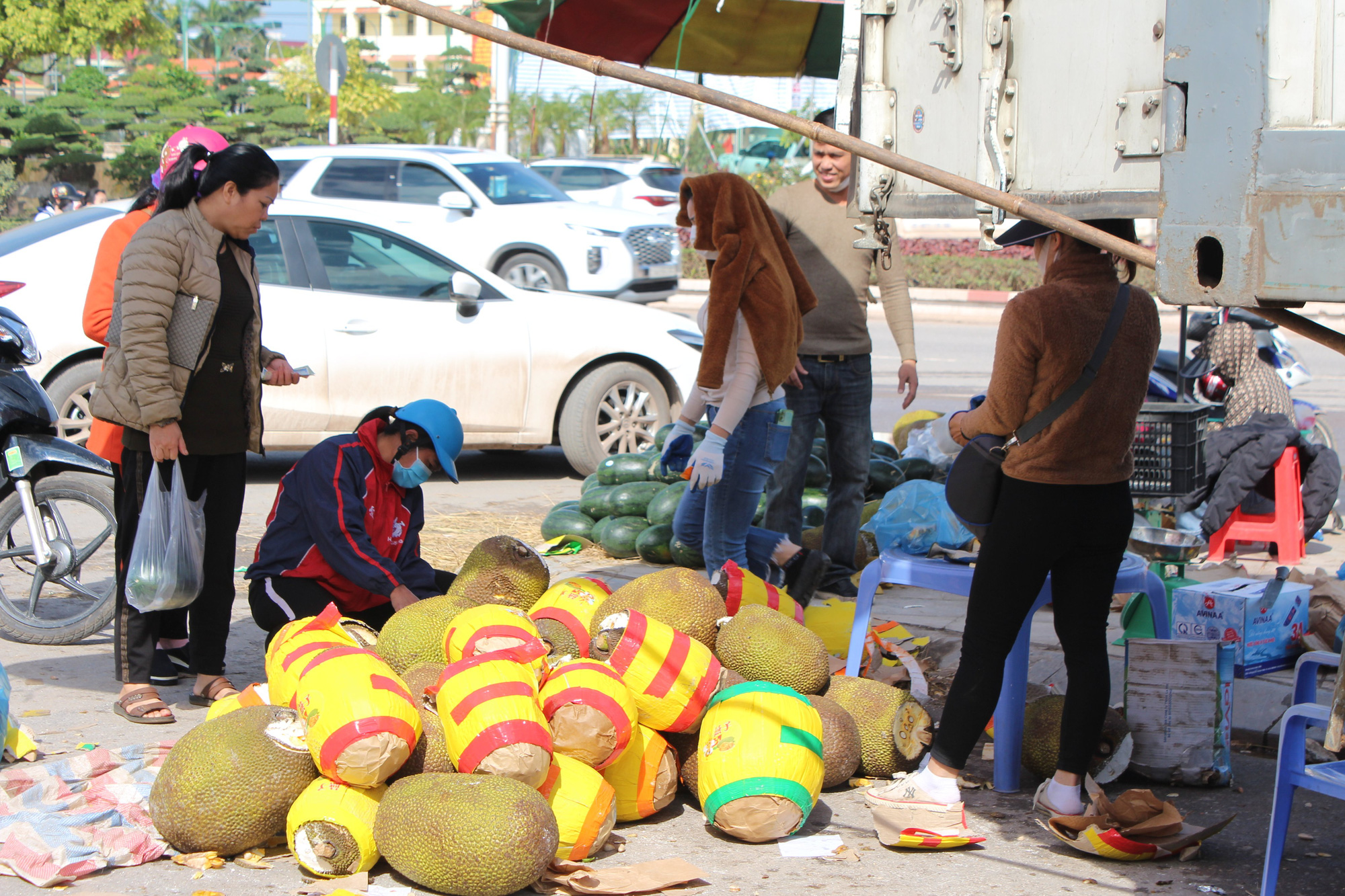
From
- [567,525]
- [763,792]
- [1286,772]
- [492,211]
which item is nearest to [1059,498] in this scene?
[1286,772]

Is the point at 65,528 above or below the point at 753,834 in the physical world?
above

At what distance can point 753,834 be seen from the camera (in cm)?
338

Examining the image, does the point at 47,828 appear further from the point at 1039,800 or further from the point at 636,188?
the point at 636,188

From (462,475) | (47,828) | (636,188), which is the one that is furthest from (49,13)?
(47,828)

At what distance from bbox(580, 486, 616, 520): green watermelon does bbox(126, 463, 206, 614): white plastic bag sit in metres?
2.90

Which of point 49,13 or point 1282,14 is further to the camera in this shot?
point 49,13

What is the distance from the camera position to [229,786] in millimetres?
3156

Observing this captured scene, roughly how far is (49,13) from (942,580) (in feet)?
132

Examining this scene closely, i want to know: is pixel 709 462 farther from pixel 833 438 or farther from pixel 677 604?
pixel 833 438

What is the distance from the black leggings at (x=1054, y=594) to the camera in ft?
11.3

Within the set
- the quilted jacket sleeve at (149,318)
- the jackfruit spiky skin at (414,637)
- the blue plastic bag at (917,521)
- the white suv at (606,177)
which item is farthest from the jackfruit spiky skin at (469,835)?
the white suv at (606,177)

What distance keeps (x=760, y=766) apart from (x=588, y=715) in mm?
493

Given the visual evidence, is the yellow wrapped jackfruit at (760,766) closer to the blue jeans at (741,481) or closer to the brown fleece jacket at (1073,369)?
the brown fleece jacket at (1073,369)

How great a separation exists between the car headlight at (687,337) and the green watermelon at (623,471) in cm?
175
